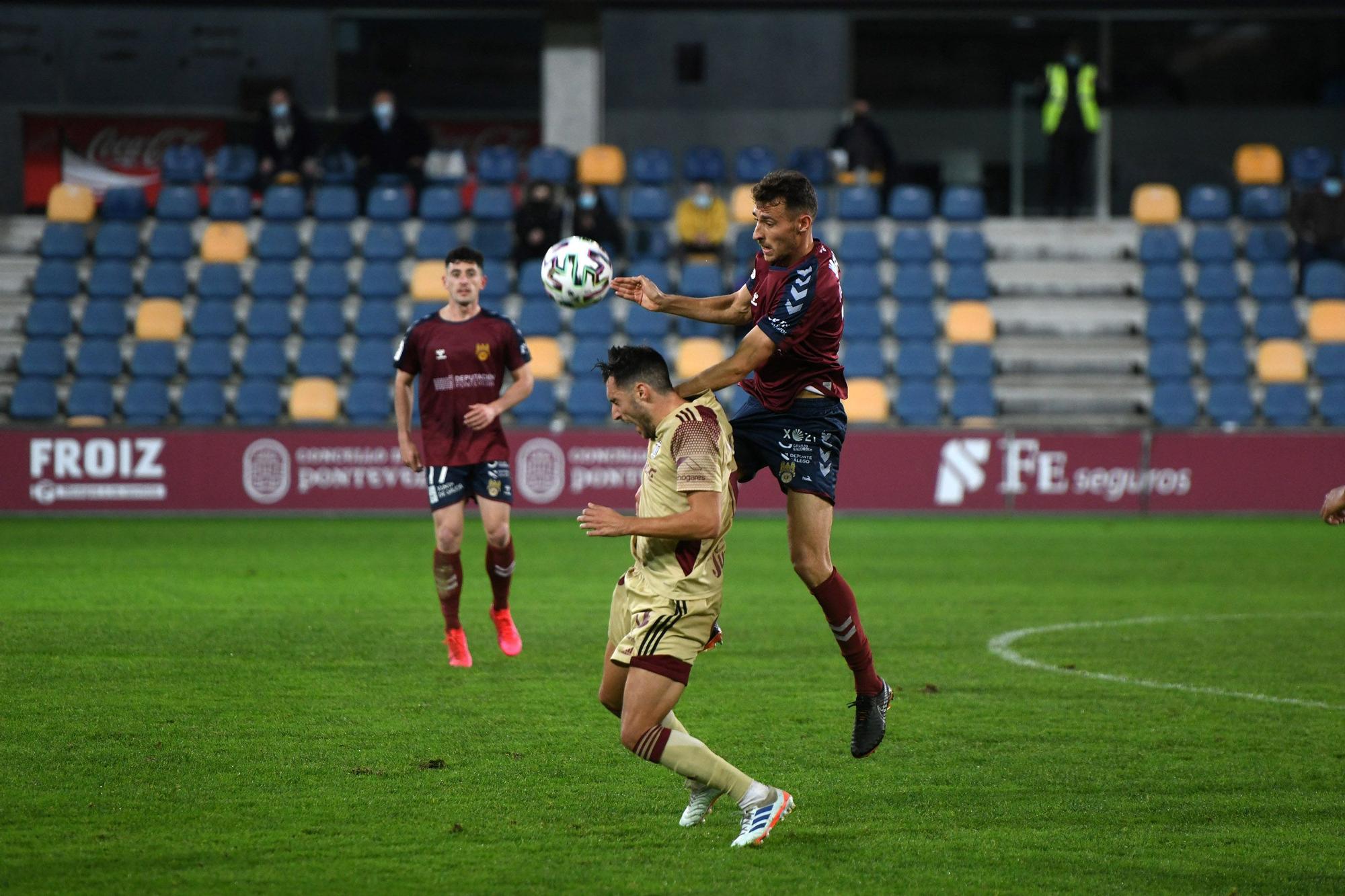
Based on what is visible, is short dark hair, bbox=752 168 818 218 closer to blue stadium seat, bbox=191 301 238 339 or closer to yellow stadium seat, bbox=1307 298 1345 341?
blue stadium seat, bbox=191 301 238 339

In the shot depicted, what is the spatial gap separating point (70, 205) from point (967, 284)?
13090 mm

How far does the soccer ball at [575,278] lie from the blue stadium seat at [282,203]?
16.5m

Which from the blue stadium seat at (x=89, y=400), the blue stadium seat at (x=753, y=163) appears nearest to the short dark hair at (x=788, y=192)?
the blue stadium seat at (x=89, y=400)

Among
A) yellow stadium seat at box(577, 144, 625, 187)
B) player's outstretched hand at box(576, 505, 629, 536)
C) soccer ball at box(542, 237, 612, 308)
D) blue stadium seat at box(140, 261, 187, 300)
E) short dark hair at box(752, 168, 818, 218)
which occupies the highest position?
yellow stadium seat at box(577, 144, 625, 187)

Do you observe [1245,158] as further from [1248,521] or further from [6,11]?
[6,11]

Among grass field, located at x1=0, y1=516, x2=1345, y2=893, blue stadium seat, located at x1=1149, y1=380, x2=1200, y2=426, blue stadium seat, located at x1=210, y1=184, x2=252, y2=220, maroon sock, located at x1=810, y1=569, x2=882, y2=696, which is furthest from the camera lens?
blue stadium seat, located at x1=210, y1=184, x2=252, y2=220

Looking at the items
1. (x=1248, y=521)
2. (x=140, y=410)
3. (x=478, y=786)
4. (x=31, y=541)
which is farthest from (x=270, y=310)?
(x=478, y=786)

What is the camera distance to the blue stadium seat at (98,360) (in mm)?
20734

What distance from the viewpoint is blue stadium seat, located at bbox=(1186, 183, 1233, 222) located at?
2319 centimetres

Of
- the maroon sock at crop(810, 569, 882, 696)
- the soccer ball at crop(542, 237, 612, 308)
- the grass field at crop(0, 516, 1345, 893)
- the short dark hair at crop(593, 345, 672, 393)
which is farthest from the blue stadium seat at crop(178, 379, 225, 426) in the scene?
the short dark hair at crop(593, 345, 672, 393)

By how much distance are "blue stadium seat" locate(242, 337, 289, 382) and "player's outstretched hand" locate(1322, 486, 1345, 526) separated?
56.5 ft

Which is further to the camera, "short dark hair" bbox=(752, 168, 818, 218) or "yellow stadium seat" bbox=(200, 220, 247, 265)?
"yellow stadium seat" bbox=(200, 220, 247, 265)

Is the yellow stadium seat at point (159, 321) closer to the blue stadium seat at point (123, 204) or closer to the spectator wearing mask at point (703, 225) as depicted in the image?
the blue stadium seat at point (123, 204)

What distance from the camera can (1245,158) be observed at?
77.4ft
